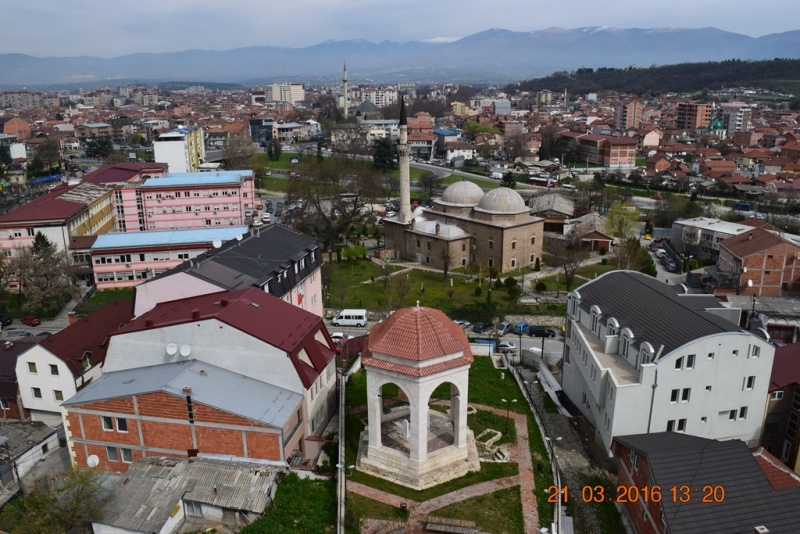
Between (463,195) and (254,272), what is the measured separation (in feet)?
86.3

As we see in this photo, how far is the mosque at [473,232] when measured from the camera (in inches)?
1829

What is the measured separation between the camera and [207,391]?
63.2 feet

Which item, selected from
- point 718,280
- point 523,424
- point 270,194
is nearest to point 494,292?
point 718,280

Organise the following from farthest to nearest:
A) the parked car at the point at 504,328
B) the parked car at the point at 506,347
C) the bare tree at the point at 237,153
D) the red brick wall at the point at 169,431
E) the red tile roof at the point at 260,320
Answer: the bare tree at the point at 237,153
the parked car at the point at 504,328
the parked car at the point at 506,347
the red tile roof at the point at 260,320
the red brick wall at the point at 169,431

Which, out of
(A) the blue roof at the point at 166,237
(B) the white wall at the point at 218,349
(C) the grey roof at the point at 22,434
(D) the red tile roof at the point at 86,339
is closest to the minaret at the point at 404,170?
(A) the blue roof at the point at 166,237

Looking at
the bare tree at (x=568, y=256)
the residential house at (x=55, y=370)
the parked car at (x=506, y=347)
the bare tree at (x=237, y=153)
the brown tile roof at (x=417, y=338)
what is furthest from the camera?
the bare tree at (x=237, y=153)

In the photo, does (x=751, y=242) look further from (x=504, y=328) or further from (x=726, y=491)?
(x=726, y=491)

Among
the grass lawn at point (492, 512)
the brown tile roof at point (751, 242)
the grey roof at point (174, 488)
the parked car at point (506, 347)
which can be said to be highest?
the brown tile roof at point (751, 242)

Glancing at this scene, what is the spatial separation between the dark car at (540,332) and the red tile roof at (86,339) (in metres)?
21.5

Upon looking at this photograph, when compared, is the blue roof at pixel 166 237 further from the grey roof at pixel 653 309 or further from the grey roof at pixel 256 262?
the grey roof at pixel 653 309

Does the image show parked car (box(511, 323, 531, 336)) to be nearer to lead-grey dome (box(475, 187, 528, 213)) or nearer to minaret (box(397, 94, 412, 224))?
lead-grey dome (box(475, 187, 528, 213))

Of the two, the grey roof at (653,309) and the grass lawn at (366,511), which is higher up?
the grey roof at (653,309)

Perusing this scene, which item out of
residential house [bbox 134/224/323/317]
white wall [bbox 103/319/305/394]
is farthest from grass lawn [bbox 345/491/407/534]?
residential house [bbox 134/224/323/317]

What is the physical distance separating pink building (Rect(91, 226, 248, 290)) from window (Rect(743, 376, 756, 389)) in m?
30.1
